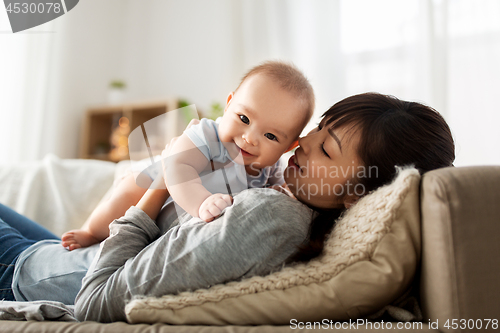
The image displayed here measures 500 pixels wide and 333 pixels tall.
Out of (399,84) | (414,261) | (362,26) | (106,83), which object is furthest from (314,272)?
(106,83)

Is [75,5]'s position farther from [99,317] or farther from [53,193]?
[99,317]

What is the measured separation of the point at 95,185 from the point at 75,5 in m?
2.39

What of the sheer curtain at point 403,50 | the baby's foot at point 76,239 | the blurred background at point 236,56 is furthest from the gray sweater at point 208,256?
the sheer curtain at point 403,50

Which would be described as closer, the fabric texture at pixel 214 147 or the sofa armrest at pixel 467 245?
the sofa armrest at pixel 467 245

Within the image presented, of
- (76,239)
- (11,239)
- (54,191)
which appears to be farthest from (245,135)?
(54,191)

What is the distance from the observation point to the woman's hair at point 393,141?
732 millimetres

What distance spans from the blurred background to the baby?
4.09ft

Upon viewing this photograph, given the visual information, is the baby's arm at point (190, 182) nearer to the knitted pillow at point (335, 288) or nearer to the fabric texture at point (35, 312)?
the knitted pillow at point (335, 288)

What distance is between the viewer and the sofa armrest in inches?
21.2

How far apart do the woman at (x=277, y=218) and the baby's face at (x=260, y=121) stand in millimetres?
71

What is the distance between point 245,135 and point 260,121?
0.05 m

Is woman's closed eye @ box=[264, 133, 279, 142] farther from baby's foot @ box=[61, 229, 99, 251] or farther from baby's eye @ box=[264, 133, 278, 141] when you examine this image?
baby's foot @ box=[61, 229, 99, 251]

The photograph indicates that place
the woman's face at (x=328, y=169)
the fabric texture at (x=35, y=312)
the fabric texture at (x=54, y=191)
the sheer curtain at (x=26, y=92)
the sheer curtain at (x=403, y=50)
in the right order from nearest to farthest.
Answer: the fabric texture at (x=35, y=312)
the woman's face at (x=328, y=169)
the fabric texture at (x=54, y=191)
the sheer curtain at (x=403, y=50)
the sheer curtain at (x=26, y=92)

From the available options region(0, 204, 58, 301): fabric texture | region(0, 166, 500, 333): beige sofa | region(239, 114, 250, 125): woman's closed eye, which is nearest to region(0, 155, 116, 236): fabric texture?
region(0, 204, 58, 301): fabric texture
